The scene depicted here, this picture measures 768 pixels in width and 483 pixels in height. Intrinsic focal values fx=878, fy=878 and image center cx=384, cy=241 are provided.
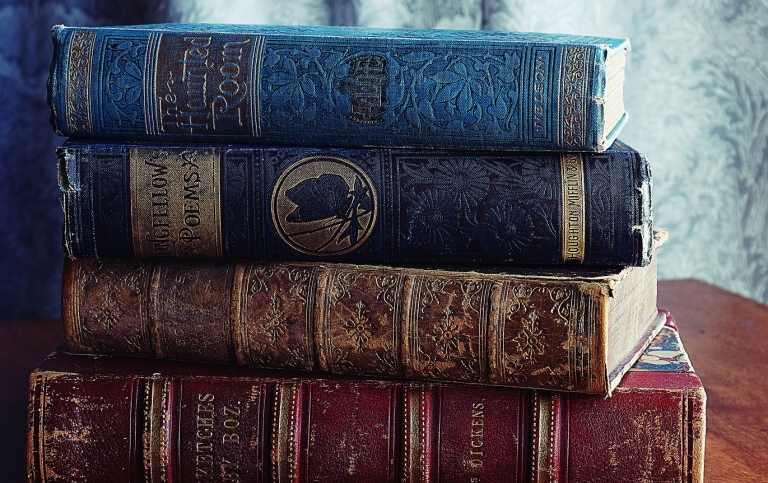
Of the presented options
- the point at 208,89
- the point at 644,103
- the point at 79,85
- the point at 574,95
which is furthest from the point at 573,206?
the point at 644,103

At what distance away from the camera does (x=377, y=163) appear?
0.68 metres

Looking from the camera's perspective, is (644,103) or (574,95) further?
(644,103)

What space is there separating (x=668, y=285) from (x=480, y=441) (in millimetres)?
729

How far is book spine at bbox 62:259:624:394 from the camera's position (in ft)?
2.09

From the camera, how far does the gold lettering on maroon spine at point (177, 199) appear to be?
2.24 ft

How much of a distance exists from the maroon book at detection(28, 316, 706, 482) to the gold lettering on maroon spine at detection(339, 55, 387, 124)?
0.21 meters

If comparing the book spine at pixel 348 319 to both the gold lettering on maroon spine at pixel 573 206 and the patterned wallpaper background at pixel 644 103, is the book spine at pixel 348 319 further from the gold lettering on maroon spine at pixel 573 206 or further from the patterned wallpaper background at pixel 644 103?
the patterned wallpaper background at pixel 644 103

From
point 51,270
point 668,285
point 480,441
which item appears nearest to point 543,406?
point 480,441

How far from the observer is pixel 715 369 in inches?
37.4

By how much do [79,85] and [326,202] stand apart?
0.22 meters

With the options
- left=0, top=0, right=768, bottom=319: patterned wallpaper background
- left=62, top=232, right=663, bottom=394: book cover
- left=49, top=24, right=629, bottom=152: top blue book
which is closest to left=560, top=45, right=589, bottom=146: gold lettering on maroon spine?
left=49, top=24, right=629, bottom=152: top blue book

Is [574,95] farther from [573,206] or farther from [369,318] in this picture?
[369,318]

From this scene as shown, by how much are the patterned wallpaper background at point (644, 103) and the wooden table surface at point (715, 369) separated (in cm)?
17

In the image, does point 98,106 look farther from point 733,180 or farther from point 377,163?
point 733,180
